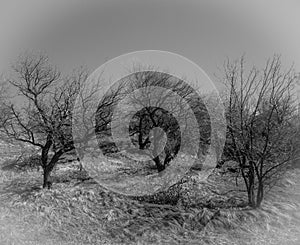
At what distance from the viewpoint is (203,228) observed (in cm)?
637

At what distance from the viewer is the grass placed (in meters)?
5.77

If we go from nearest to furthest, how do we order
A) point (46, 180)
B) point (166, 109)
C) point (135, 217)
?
point (135, 217) → point (46, 180) → point (166, 109)

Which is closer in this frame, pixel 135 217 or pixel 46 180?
pixel 135 217

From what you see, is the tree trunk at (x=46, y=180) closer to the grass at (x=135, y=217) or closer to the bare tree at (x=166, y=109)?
the grass at (x=135, y=217)

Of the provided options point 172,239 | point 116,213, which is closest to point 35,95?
point 116,213

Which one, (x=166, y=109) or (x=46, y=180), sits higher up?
(x=166, y=109)

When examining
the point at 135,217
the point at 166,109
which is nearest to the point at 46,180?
the point at 135,217

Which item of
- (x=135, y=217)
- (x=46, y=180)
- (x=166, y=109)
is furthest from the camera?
(x=166, y=109)

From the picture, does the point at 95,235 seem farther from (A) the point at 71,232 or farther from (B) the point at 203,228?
(B) the point at 203,228

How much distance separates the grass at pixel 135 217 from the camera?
18.9ft

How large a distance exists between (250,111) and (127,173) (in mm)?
5169

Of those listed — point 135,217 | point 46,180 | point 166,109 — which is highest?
point 166,109

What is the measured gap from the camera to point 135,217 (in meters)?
6.82

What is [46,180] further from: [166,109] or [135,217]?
[166,109]
